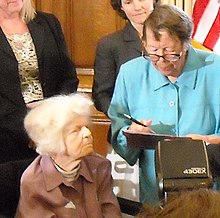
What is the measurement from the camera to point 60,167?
6.16ft

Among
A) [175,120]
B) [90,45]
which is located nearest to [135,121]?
[175,120]

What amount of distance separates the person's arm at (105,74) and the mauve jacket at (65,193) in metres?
0.41

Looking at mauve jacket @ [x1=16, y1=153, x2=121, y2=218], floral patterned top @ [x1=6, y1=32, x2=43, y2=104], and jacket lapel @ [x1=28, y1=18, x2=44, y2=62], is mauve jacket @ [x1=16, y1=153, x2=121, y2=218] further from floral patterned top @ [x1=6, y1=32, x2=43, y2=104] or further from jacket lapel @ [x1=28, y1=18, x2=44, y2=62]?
jacket lapel @ [x1=28, y1=18, x2=44, y2=62]

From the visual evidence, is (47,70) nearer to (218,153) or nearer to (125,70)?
(125,70)

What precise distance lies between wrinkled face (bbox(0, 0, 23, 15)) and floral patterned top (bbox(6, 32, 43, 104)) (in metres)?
0.09

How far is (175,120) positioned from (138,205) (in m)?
0.37

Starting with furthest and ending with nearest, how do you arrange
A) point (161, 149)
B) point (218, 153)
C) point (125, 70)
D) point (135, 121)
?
point (125, 70)
point (135, 121)
point (218, 153)
point (161, 149)

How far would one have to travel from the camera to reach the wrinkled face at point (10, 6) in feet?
7.30

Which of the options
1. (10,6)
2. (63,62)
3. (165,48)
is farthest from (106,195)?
(10,6)

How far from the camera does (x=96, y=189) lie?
194cm

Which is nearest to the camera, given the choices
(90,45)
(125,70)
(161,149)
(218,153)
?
(161,149)

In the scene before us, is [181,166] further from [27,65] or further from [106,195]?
[27,65]

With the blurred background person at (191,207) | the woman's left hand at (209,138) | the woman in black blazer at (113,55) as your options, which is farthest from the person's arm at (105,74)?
the blurred background person at (191,207)

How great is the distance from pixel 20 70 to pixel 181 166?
1006 millimetres
